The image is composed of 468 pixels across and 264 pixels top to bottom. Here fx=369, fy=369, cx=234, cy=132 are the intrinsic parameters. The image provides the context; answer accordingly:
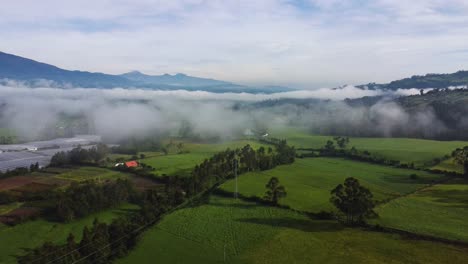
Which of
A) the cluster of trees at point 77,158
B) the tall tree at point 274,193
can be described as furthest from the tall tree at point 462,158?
the cluster of trees at point 77,158

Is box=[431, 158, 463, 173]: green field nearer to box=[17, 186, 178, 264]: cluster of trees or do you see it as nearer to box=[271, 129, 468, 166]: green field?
box=[271, 129, 468, 166]: green field

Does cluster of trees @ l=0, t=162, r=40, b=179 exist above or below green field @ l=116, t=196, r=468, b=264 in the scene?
above

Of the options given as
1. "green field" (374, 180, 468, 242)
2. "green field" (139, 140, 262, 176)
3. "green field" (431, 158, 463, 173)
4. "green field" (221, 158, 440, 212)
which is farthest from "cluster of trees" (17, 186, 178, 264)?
"green field" (431, 158, 463, 173)

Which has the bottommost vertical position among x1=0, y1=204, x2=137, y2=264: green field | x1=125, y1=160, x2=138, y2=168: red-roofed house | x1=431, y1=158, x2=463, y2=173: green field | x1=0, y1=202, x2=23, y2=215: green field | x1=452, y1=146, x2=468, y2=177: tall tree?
x1=0, y1=204, x2=137, y2=264: green field

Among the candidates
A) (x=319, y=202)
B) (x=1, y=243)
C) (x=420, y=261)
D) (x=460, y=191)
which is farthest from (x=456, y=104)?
(x=1, y=243)

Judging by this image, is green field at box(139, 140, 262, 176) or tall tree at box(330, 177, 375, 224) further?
green field at box(139, 140, 262, 176)

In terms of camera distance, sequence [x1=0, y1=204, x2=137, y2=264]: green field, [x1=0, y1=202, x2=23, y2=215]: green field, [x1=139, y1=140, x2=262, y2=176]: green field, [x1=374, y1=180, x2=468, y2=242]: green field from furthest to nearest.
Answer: [x1=139, y1=140, x2=262, y2=176]: green field → [x1=0, y1=202, x2=23, y2=215]: green field → [x1=374, y1=180, x2=468, y2=242]: green field → [x1=0, y1=204, x2=137, y2=264]: green field

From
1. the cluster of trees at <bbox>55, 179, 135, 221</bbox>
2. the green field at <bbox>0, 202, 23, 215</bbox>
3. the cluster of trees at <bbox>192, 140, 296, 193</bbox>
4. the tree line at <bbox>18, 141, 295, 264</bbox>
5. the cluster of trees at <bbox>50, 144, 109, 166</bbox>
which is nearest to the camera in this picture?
the tree line at <bbox>18, 141, 295, 264</bbox>

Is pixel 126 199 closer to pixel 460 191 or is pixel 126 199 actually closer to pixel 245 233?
pixel 245 233
